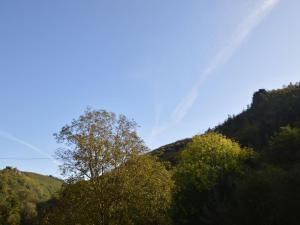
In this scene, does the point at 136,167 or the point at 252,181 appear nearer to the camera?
the point at 252,181

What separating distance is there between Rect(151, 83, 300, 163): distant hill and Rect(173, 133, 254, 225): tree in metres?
10.0

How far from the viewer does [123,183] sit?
3152 centimetres

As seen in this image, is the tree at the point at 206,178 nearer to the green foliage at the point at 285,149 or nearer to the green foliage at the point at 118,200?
the green foliage at the point at 118,200

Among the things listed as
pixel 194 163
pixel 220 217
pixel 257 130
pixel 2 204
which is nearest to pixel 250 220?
pixel 220 217

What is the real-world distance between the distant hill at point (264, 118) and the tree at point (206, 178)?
10019 millimetres

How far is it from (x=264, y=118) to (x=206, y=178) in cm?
3580

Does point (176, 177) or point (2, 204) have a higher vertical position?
point (2, 204)

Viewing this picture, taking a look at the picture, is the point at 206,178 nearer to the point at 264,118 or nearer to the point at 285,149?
the point at 285,149

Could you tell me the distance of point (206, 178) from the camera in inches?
1400

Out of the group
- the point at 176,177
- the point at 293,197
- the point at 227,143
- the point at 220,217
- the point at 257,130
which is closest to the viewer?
the point at 293,197

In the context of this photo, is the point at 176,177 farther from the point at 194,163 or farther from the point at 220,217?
the point at 220,217

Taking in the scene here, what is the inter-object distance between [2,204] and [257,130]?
53637 mm

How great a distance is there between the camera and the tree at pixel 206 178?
31.1 meters

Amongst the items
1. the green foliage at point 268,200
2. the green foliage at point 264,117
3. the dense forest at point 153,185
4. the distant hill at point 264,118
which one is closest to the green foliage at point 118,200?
the dense forest at point 153,185
